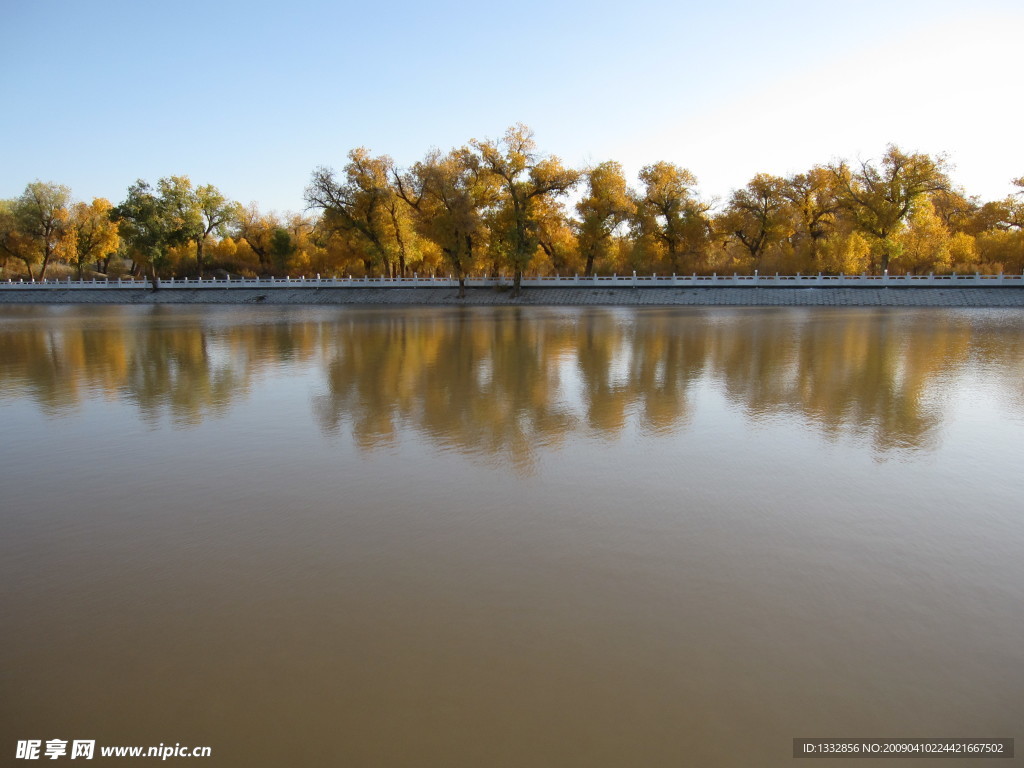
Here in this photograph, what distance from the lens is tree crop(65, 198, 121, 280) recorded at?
224 feet

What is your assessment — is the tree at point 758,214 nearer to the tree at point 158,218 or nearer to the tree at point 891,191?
the tree at point 891,191

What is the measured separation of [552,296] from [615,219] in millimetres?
8461

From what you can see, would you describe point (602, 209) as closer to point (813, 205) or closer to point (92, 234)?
point (813, 205)

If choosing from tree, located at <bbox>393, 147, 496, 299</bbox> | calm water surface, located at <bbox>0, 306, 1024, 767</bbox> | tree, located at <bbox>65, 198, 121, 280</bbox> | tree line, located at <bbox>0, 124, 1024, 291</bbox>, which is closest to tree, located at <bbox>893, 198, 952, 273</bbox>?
tree line, located at <bbox>0, 124, 1024, 291</bbox>

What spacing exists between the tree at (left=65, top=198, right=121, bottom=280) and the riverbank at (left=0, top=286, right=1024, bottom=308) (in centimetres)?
814

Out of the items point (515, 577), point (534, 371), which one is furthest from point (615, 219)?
point (515, 577)

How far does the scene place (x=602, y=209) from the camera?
170 feet

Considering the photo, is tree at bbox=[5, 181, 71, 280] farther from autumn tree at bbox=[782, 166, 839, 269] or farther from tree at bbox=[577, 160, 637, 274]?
autumn tree at bbox=[782, 166, 839, 269]

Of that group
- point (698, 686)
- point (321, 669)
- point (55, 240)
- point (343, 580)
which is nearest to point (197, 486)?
point (343, 580)

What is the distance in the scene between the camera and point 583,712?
3.59m

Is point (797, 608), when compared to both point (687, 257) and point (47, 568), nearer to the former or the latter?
point (47, 568)

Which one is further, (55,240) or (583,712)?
(55,240)

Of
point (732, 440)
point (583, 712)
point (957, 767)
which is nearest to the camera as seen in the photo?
point (957, 767)

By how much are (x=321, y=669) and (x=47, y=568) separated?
10.0ft
